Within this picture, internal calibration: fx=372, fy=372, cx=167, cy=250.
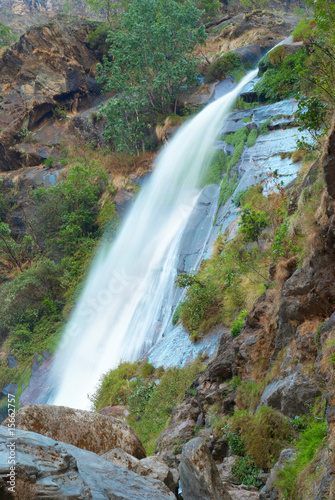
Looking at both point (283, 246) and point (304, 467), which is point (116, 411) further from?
point (304, 467)

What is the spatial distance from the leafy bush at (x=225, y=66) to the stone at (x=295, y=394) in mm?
24446

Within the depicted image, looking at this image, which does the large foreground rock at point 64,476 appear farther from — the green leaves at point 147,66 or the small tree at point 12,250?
the green leaves at point 147,66

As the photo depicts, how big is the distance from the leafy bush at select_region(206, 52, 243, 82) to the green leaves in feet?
6.12

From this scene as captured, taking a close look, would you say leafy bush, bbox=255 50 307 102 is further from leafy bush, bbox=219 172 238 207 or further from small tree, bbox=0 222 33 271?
small tree, bbox=0 222 33 271

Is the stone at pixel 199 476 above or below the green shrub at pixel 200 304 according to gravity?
above

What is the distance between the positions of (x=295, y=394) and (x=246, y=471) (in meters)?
1.32

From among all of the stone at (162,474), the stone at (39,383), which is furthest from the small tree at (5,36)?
the stone at (162,474)

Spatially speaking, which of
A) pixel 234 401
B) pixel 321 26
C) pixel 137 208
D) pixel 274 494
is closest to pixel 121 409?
pixel 234 401

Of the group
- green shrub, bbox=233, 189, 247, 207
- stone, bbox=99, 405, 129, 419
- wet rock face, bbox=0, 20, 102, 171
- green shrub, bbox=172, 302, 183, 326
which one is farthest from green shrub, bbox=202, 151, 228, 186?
wet rock face, bbox=0, 20, 102, 171

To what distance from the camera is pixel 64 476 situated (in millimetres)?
3025

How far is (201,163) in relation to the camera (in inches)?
742

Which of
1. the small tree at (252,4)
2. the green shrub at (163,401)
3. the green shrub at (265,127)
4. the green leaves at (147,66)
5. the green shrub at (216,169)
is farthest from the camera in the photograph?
the small tree at (252,4)

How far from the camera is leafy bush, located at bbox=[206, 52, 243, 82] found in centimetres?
2527

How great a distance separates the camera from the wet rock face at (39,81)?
90.6ft
